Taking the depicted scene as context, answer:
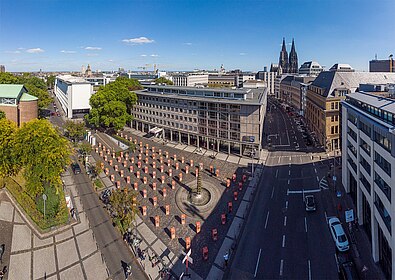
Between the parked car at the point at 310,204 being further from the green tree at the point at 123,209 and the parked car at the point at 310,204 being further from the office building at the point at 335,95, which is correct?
the office building at the point at 335,95

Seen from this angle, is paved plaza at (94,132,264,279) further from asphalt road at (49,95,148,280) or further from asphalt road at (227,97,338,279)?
asphalt road at (227,97,338,279)

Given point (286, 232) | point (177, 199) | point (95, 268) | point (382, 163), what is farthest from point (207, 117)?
point (95, 268)

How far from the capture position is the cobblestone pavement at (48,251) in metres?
31.0

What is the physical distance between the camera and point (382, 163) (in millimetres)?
31047

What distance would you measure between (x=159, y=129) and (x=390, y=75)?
2380 inches

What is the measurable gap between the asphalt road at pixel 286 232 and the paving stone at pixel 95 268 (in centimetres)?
1260

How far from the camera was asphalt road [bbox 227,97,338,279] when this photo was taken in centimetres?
3131

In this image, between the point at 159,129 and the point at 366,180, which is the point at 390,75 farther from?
the point at 159,129

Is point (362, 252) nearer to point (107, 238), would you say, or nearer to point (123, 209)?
point (123, 209)

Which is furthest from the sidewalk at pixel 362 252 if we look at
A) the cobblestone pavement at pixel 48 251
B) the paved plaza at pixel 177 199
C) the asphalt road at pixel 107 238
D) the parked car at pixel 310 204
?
the cobblestone pavement at pixel 48 251

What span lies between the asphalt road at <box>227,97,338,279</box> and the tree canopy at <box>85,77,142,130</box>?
1753 inches

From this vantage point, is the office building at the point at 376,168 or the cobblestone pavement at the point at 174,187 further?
the cobblestone pavement at the point at 174,187

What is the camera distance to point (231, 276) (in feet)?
101

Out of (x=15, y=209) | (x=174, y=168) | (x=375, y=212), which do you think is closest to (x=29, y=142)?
(x=15, y=209)
